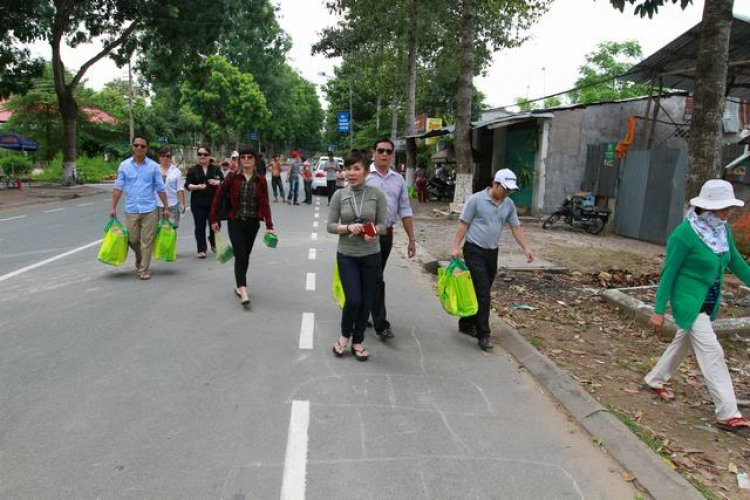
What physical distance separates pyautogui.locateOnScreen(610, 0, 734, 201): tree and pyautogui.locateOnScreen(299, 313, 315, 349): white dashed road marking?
4510 mm

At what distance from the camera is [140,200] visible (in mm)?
7359

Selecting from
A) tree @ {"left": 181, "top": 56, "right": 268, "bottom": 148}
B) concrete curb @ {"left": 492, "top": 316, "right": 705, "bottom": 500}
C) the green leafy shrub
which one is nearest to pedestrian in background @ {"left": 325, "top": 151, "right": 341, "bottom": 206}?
concrete curb @ {"left": 492, "top": 316, "right": 705, "bottom": 500}

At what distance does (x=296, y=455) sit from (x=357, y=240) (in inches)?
77.6

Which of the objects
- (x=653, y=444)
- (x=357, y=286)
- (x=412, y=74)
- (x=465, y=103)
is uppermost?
(x=412, y=74)

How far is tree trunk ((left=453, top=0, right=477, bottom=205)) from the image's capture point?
15.2 meters

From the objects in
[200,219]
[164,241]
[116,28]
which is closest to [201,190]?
[200,219]

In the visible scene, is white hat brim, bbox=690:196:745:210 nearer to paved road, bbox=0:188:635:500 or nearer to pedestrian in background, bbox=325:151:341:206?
paved road, bbox=0:188:635:500

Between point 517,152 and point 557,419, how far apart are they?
16.4 meters

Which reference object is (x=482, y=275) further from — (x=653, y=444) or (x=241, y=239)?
(x=241, y=239)

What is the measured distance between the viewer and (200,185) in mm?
9047

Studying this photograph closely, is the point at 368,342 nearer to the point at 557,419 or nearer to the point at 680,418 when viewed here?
the point at 557,419

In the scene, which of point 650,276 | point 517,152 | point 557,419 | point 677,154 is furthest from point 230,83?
point 557,419

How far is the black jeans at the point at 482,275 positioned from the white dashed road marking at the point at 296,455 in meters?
2.12

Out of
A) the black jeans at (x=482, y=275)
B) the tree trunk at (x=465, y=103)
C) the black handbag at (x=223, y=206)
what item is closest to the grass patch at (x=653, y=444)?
the black jeans at (x=482, y=275)
